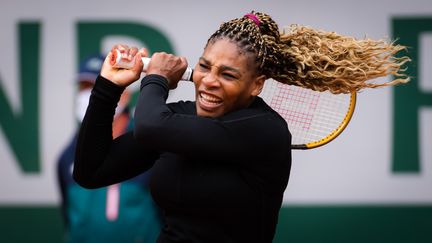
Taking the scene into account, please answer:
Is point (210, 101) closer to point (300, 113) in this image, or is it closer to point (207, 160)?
point (207, 160)

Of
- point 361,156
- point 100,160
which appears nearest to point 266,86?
point 100,160

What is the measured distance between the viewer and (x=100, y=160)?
2.18 meters

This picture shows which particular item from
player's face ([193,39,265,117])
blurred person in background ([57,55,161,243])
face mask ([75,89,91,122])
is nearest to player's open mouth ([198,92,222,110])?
player's face ([193,39,265,117])

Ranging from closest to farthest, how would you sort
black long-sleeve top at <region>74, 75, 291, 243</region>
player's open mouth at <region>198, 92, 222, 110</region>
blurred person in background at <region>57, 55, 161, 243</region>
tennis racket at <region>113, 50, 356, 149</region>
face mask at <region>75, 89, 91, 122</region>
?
black long-sleeve top at <region>74, 75, 291, 243</region>, player's open mouth at <region>198, 92, 222, 110</region>, tennis racket at <region>113, 50, 356, 149</region>, blurred person in background at <region>57, 55, 161, 243</region>, face mask at <region>75, 89, 91, 122</region>

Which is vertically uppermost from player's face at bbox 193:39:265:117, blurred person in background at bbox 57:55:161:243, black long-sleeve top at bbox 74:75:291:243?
player's face at bbox 193:39:265:117

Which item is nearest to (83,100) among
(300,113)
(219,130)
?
(300,113)

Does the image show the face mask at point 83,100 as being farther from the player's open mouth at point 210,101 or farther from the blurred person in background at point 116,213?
the player's open mouth at point 210,101

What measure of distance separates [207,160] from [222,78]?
204mm

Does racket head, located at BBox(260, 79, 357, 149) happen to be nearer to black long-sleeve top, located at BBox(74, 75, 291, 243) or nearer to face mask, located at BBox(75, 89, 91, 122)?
black long-sleeve top, located at BBox(74, 75, 291, 243)

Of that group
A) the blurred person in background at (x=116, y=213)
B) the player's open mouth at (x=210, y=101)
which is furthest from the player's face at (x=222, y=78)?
the blurred person in background at (x=116, y=213)

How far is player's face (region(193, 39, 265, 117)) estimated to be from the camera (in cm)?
206

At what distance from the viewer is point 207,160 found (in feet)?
6.67

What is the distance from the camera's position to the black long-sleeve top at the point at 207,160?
197 centimetres

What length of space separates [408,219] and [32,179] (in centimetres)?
200
